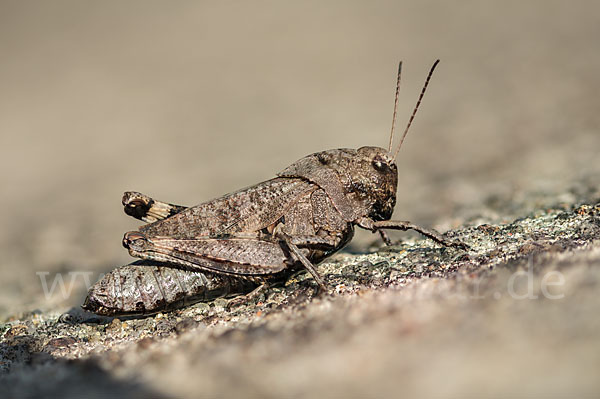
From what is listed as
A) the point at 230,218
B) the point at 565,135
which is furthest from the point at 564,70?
the point at 230,218

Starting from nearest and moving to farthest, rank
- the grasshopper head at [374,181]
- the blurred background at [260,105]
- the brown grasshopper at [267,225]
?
the brown grasshopper at [267,225] → the grasshopper head at [374,181] → the blurred background at [260,105]

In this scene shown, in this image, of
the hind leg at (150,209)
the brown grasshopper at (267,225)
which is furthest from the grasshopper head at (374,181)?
the hind leg at (150,209)

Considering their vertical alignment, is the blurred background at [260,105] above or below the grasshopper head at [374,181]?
above

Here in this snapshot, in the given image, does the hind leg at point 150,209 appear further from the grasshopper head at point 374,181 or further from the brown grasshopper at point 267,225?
the grasshopper head at point 374,181

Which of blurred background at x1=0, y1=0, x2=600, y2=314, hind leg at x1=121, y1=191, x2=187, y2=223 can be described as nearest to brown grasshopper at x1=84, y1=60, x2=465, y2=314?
hind leg at x1=121, y1=191, x2=187, y2=223

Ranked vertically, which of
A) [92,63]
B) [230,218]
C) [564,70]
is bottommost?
[230,218]

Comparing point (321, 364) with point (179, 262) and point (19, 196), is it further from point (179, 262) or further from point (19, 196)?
point (19, 196)

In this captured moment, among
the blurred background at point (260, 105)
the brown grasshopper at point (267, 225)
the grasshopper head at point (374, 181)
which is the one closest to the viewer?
the brown grasshopper at point (267, 225)

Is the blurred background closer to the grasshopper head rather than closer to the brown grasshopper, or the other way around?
the grasshopper head
